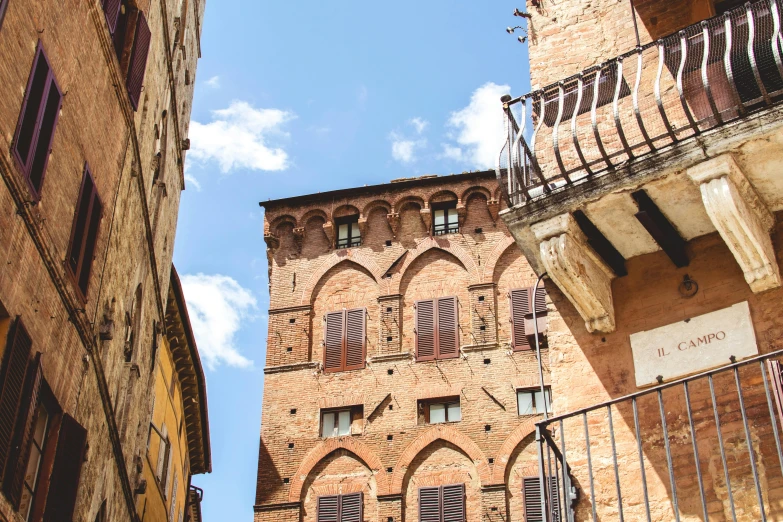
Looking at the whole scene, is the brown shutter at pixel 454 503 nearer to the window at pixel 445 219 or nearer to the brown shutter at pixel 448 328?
the brown shutter at pixel 448 328

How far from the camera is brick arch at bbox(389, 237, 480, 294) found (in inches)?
1060

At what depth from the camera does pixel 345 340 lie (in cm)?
2627

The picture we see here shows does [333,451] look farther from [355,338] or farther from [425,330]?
[425,330]

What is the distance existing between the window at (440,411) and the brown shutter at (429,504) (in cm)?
170

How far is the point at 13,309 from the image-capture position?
29.8 ft

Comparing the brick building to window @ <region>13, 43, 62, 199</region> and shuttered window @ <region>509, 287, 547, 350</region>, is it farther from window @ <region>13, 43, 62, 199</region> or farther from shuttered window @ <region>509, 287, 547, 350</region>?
shuttered window @ <region>509, 287, 547, 350</region>

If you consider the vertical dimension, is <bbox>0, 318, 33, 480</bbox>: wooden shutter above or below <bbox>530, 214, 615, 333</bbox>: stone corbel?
below

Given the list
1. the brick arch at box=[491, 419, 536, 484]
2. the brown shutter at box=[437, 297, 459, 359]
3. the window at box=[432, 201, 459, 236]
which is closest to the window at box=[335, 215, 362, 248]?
the window at box=[432, 201, 459, 236]

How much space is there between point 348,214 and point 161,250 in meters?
11.9

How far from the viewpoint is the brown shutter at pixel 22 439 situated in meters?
8.97

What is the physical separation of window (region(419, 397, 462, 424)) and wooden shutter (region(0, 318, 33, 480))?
16474 millimetres

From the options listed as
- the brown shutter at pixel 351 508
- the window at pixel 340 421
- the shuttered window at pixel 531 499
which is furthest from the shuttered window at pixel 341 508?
the shuttered window at pixel 531 499

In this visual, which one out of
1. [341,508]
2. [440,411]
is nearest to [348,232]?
[440,411]

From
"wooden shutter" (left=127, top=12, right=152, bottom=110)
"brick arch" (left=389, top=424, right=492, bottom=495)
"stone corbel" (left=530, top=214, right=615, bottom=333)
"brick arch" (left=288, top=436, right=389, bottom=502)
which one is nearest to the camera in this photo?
"stone corbel" (left=530, top=214, right=615, bottom=333)
